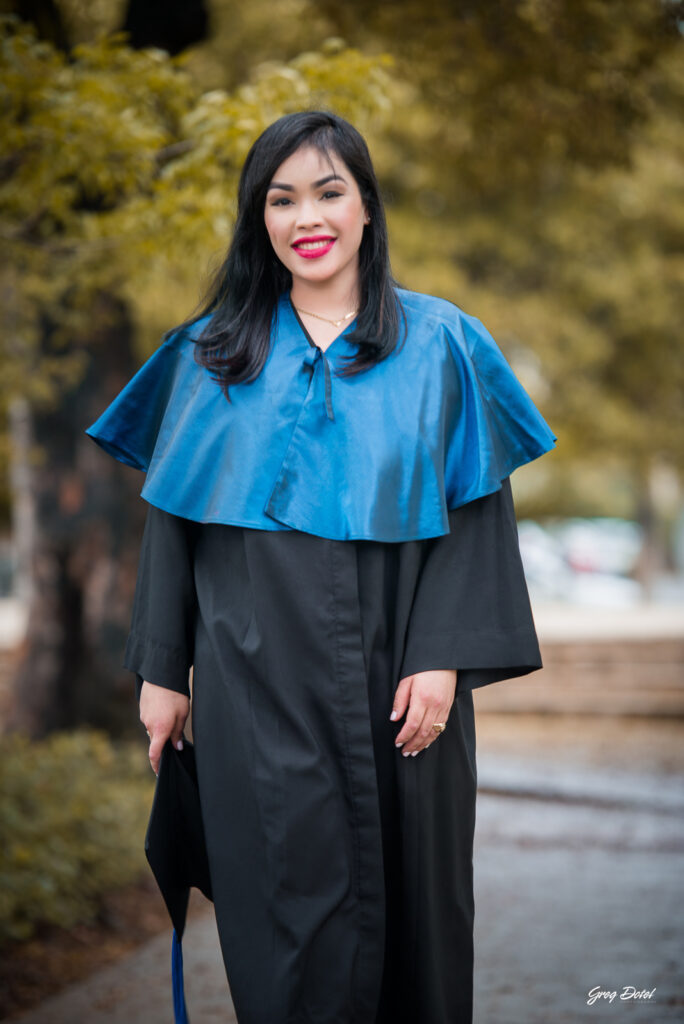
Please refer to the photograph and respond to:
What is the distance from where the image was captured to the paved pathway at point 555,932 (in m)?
3.45

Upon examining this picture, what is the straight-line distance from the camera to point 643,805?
20.5 ft

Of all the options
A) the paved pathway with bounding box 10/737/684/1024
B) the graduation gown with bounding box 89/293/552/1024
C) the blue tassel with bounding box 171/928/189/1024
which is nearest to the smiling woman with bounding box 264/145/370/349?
the graduation gown with bounding box 89/293/552/1024

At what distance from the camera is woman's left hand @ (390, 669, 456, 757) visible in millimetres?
2316

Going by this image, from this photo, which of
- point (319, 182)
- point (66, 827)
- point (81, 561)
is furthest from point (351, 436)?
point (81, 561)

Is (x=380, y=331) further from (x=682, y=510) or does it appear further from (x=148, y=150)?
(x=682, y=510)

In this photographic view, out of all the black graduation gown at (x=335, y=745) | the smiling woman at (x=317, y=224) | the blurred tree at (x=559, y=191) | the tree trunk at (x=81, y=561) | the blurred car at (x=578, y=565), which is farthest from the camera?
the blurred car at (x=578, y=565)

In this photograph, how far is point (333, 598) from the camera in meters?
2.32

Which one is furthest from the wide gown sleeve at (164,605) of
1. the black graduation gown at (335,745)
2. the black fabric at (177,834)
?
the black fabric at (177,834)

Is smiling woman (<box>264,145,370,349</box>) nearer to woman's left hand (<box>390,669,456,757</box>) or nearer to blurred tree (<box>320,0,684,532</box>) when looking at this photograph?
woman's left hand (<box>390,669,456,757</box>)

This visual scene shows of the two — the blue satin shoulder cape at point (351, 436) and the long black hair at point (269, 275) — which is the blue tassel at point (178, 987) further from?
the long black hair at point (269, 275)

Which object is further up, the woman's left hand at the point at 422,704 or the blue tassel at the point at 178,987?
the woman's left hand at the point at 422,704

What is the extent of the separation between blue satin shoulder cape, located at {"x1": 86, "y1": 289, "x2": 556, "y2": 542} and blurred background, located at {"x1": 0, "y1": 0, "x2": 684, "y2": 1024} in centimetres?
69

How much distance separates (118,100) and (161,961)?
9.64 ft

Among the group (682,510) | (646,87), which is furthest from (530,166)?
(682,510)
